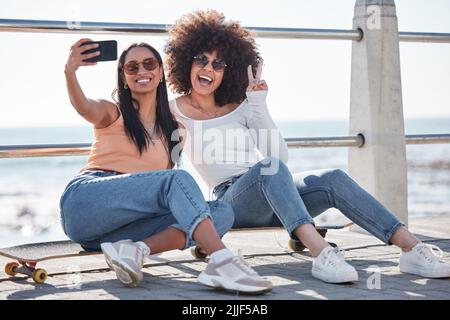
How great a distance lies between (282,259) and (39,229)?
11.4 m

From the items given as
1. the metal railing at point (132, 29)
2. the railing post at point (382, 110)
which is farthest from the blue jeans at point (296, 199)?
the railing post at point (382, 110)

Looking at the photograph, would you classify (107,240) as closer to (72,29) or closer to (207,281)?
(207,281)

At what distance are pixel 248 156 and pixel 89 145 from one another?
2.38 ft

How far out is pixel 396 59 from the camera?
16.7 feet

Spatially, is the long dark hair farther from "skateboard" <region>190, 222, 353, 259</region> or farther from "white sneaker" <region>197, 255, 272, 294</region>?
"white sneaker" <region>197, 255, 272, 294</region>

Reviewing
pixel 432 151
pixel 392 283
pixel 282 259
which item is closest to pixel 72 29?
pixel 282 259

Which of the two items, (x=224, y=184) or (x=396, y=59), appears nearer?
(x=224, y=184)

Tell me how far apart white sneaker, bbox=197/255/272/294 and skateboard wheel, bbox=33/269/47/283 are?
2.09ft

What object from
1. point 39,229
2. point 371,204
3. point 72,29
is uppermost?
point 72,29

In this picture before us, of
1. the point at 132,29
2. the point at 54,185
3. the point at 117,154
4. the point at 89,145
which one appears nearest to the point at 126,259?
the point at 117,154

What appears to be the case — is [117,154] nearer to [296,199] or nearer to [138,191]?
[138,191]

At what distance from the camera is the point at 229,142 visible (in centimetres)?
406

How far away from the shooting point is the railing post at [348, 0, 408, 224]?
5.02 metres

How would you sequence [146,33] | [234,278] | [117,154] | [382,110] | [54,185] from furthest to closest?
[54,185] < [382,110] < [146,33] < [117,154] < [234,278]
